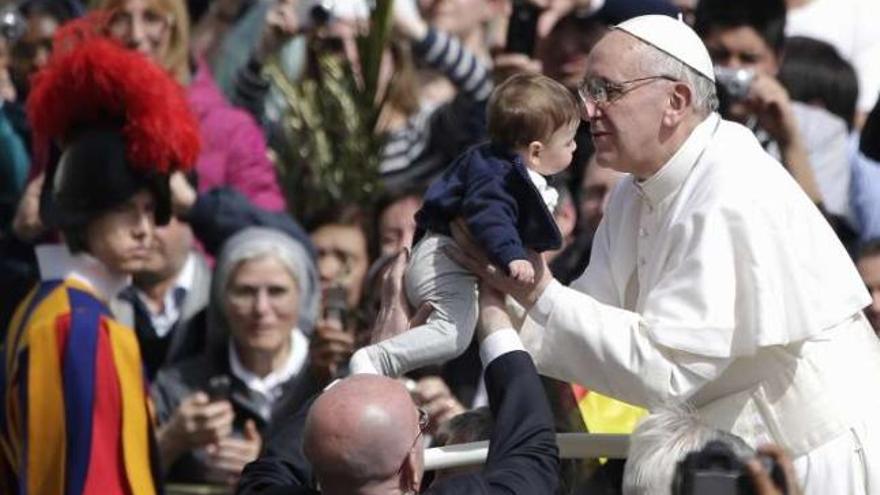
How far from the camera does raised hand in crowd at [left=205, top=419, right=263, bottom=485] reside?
26.7 ft

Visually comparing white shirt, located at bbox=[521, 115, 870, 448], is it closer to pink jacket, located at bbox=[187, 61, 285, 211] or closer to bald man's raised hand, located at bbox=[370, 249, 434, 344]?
bald man's raised hand, located at bbox=[370, 249, 434, 344]

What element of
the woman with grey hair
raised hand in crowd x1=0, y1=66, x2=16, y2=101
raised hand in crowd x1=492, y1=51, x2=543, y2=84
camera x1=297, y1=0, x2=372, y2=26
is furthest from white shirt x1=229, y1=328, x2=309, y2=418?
raised hand in crowd x1=0, y1=66, x2=16, y2=101

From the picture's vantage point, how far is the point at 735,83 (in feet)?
26.4

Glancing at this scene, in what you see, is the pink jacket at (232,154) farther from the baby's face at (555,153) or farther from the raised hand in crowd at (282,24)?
the baby's face at (555,153)

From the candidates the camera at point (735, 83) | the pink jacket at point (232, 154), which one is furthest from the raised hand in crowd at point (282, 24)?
the camera at point (735, 83)

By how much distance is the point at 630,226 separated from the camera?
5.93 m

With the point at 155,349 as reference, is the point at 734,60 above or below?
above

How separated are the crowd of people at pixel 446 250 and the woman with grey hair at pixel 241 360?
0.04ft

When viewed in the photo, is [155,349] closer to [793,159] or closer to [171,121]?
[171,121]

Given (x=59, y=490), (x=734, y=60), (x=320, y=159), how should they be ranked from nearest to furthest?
(x=59, y=490)
(x=734, y=60)
(x=320, y=159)

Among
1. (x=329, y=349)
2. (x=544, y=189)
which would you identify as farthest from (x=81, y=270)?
(x=544, y=189)

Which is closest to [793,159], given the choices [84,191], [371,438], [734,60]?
[734,60]

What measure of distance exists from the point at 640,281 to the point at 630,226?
136 millimetres

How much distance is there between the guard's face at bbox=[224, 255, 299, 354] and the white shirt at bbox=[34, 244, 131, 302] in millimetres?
648
